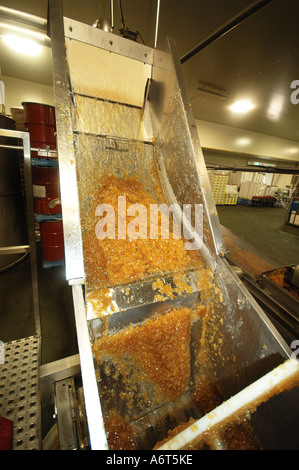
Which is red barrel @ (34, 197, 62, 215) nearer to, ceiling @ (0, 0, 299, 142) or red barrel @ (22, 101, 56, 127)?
red barrel @ (22, 101, 56, 127)

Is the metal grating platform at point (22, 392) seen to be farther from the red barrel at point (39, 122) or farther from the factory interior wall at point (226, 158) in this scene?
the factory interior wall at point (226, 158)

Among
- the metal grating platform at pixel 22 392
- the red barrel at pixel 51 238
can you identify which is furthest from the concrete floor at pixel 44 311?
the metal grating platform at pixel 22 392

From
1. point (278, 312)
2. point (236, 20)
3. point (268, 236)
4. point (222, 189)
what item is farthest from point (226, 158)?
point (278, 312)

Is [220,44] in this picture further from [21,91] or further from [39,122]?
[21,91]

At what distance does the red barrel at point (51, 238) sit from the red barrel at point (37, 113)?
4.65 feet

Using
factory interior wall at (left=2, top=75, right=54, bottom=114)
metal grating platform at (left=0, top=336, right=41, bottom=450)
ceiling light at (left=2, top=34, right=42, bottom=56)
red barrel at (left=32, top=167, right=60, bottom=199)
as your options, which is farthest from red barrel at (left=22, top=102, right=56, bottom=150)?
factory interior wall at (left=2, top=75, right=54, bottom=114)

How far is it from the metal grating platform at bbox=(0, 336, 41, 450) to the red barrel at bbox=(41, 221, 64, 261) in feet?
5.92

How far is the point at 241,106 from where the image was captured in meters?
5.92

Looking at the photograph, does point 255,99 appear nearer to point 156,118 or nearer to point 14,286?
point 156,118

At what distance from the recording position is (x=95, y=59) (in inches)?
55.3

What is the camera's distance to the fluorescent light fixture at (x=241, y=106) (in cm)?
564

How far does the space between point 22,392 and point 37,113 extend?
3045mm

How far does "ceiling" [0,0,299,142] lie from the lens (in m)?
2.42

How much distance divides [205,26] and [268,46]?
1.31 meters
